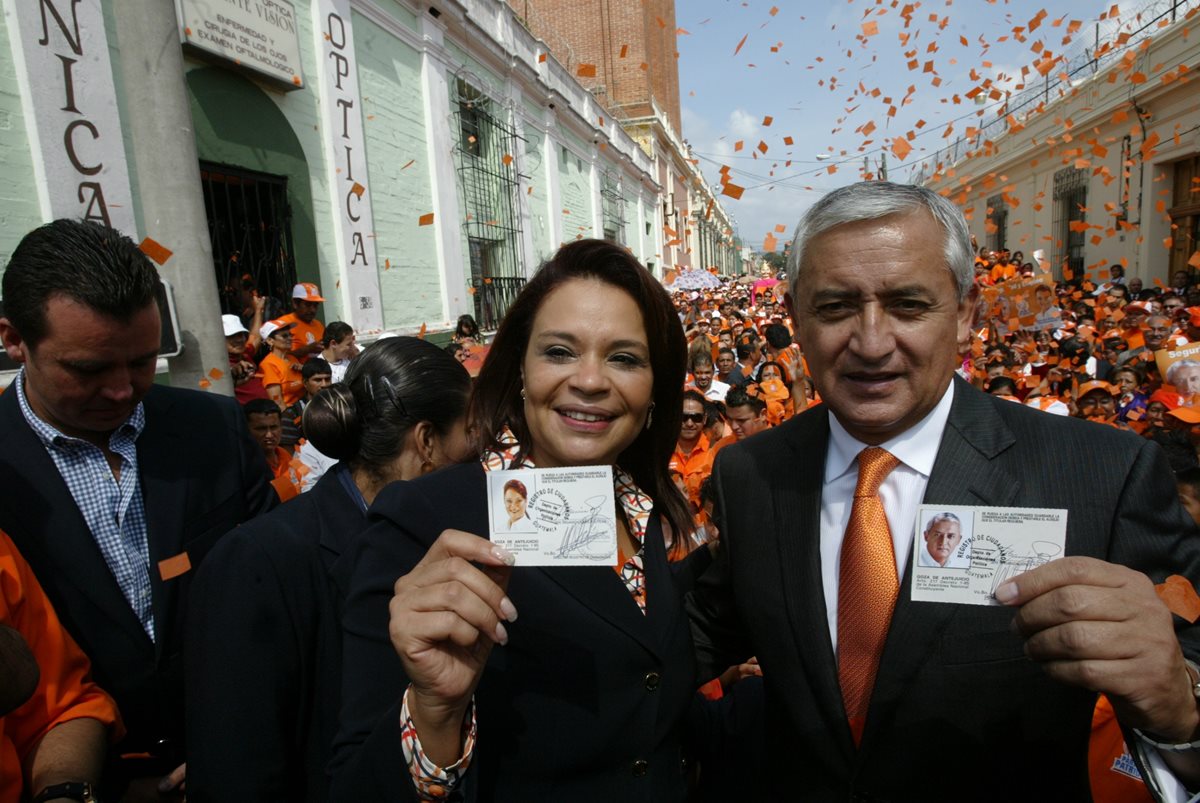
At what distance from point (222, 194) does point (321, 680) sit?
7.13 m

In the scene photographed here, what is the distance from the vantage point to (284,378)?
19.9ft

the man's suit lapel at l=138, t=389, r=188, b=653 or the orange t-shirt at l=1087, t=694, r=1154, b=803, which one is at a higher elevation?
the man's suit lapel at l=138, t=389, r=188, b=653

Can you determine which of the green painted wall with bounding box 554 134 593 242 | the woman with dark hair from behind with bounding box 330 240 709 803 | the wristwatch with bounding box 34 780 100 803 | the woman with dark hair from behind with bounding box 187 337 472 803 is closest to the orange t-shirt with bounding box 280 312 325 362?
the woman with dark hair from behind with bounding box 187 337 472 803

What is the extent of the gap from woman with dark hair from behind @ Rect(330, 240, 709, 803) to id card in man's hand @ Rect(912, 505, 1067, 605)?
24.2 inches

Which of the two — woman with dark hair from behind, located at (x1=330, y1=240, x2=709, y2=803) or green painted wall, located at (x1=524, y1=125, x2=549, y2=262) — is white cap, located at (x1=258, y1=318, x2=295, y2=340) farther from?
green painted wall, located at (x1=524, y1=125, x2=549, y2=262)

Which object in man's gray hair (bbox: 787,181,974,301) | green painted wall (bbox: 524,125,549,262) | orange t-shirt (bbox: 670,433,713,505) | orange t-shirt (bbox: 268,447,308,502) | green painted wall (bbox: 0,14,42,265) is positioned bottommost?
orange t-shirt (bbox: 670,433,713,505)

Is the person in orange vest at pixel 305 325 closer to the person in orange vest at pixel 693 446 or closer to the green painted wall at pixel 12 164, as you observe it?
the green painted wall at pixel 12 164

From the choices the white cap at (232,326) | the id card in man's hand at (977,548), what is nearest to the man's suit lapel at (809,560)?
the id card in man's hand at (977,548)

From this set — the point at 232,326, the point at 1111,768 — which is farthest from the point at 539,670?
the point at 232,326

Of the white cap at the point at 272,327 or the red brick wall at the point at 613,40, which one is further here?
the red brick wall at the point at 613,40

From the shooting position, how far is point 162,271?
401 centimetres

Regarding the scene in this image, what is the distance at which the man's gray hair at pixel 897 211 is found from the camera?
1537 millimetres

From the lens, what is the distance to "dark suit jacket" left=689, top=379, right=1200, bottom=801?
1.38m

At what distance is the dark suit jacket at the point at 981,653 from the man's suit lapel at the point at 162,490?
1730 millimetres
